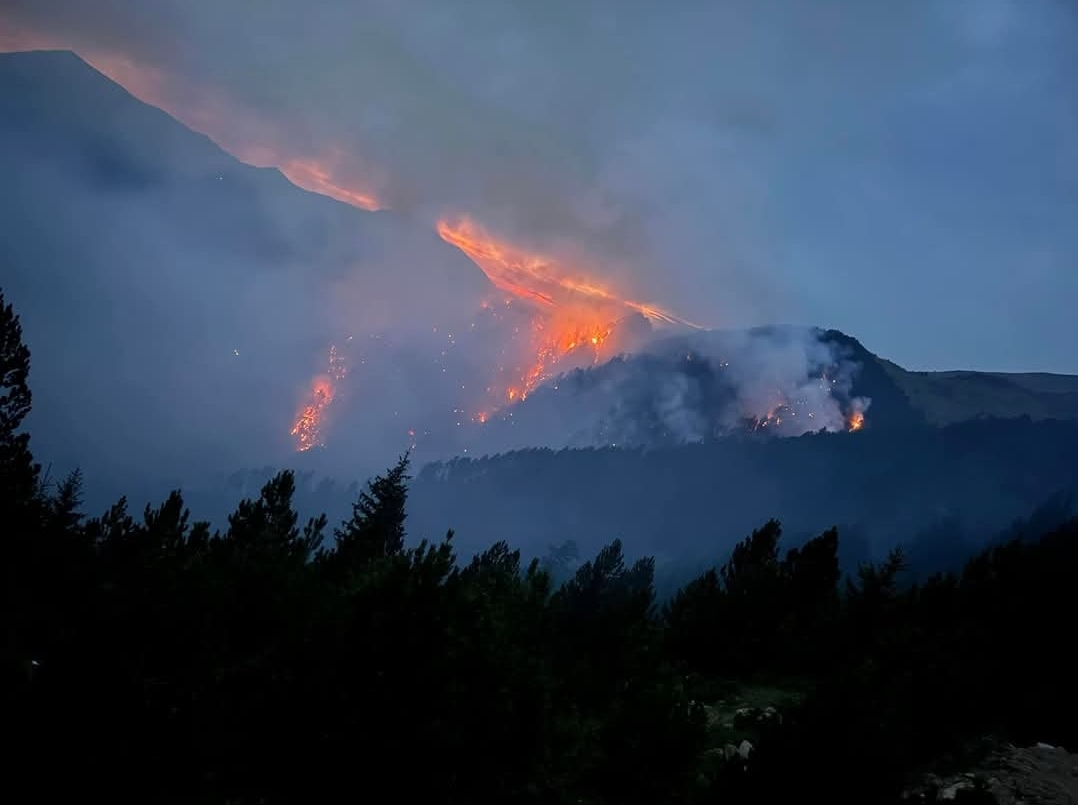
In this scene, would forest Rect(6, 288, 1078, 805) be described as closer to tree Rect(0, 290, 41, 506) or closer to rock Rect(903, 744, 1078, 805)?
rock Rect(903, 744, 1078, 805)

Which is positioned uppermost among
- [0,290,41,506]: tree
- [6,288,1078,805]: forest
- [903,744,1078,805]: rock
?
[0,290,41,506]: tree

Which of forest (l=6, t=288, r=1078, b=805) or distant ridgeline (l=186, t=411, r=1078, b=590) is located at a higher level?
distant ridgeline (l=186, t=411, r=1078, b=590)

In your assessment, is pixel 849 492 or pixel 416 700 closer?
pixel 416 700

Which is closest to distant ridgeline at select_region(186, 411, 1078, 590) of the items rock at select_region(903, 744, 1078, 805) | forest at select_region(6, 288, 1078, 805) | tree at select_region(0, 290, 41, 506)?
forest at select_region(6, 288, 1078, 805)

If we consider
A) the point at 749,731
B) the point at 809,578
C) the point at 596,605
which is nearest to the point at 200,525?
the point at 596,605

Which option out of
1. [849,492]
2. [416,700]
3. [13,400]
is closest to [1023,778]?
[416,700]

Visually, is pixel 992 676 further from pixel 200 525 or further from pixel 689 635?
pixel 200 525

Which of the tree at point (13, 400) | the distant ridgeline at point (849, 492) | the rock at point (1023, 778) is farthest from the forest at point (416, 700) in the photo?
the distant ridgeline at point (849, 492)

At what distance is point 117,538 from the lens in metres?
21.0

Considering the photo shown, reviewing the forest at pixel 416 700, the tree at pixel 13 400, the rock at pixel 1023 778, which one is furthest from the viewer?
the tree at pixel 13 400

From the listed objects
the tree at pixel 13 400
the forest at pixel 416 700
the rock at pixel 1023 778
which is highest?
the tree at pixel 13 400

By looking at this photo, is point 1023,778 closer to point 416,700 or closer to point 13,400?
point 416,700

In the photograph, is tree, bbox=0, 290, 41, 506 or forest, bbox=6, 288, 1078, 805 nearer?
forest, bbox=6, 288, 1078, 805

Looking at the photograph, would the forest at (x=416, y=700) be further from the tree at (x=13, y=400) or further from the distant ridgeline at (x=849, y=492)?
the distant ridgeline at (x=849, y=492)
